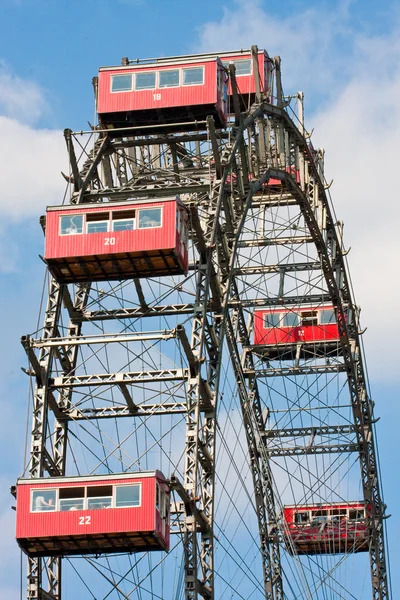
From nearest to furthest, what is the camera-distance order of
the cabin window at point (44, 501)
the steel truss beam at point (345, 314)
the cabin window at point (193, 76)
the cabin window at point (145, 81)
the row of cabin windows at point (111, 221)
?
the cabin window at point (44, 501), the row of cabin windows at point (111, 221), the cabin window at point (193, 76), the cabin window at point (145, 81), the steel truss beam at point (345, 314)

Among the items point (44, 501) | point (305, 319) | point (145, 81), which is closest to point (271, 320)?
point (305, 319)

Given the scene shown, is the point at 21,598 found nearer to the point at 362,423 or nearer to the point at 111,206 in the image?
the point at 111,206

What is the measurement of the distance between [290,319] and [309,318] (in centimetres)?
99

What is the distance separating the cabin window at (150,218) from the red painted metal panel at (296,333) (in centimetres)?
2699

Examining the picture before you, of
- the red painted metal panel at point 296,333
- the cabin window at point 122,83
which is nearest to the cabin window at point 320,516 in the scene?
the red painted metal panel at point 296,333

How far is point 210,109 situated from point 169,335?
11.2 metres

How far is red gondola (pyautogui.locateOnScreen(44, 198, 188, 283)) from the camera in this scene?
206 ft

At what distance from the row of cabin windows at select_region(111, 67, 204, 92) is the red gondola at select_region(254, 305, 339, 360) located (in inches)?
898

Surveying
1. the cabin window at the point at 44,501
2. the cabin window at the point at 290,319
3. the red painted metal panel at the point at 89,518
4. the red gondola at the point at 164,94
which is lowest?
the red painted metal panel at the point at 89,518

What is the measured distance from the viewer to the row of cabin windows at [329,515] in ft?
310

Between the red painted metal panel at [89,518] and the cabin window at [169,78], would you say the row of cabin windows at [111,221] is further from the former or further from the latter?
the red painted metal panel at [89,518]

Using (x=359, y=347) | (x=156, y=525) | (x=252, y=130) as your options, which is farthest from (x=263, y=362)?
(x=156, y=525)

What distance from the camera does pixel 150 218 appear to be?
63031mm

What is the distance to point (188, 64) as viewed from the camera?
226 feet
